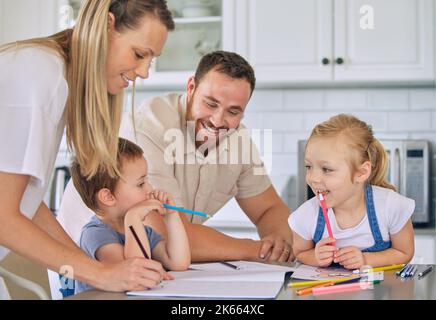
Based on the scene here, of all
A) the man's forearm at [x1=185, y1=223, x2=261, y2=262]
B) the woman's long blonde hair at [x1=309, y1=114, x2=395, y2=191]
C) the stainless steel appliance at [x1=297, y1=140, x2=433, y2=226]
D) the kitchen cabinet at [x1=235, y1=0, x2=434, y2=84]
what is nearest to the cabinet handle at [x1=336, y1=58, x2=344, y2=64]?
the kitchen cabinet at [x1=235, y1=0, x2=434, y2=84]

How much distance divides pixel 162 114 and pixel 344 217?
0.53 meters

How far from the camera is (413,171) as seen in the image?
2.22 meters

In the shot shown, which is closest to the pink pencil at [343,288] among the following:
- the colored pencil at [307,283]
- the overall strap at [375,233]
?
the colored pencil at [307,283]

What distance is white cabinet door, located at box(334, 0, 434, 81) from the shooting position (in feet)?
7.48

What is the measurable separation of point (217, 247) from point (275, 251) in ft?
0.40

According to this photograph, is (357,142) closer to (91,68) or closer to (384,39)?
(91,68)

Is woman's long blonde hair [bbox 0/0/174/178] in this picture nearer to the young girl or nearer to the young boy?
the young boy

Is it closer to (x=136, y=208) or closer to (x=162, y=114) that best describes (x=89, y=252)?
(x=136, y=208)

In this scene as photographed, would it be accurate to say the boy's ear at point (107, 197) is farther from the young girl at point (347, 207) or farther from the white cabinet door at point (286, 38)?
the white cabinet door at point (286, 38)

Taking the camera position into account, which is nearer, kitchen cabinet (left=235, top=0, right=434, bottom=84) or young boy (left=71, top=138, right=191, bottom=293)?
young boy (left=71, top=138, right=191, bottom=293)

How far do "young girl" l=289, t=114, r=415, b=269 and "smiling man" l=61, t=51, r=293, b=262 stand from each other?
0.15 m

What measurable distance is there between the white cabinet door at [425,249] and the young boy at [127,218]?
1.21m

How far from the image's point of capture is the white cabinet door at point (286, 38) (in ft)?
7.69

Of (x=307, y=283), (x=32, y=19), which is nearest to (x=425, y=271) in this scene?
(x=307, y=283)
